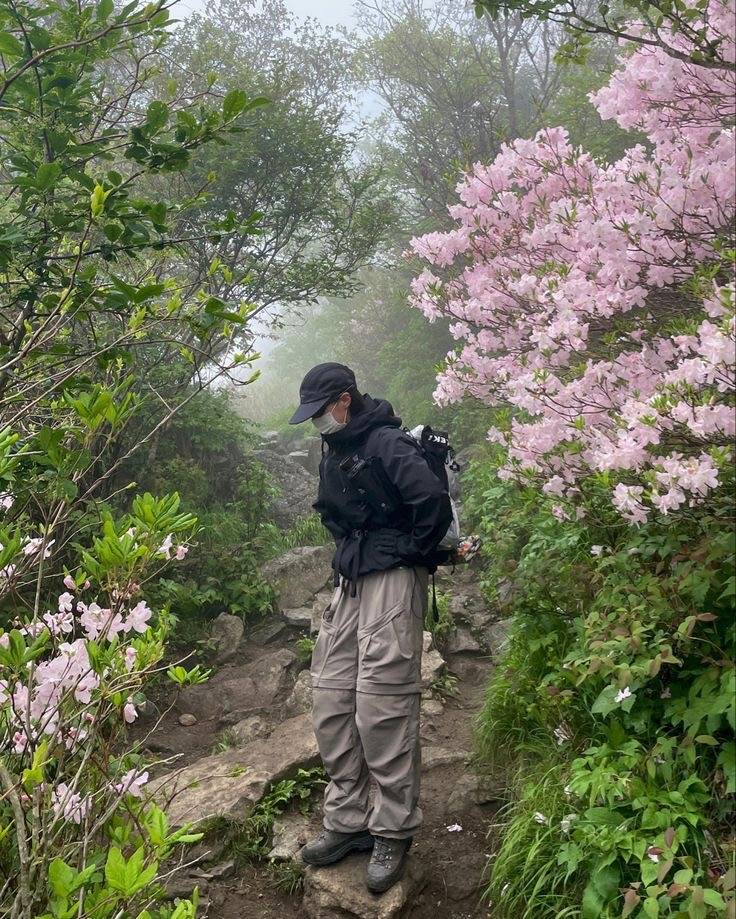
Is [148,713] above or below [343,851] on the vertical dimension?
above

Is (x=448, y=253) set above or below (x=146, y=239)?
below

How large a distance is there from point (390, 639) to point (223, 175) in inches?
287

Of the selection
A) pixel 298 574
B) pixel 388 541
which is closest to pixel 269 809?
pixel 388 541

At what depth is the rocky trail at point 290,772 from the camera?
10.7 ft

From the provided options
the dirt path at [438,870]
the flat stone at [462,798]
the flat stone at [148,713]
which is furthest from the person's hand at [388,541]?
the flat stone at [148,713]

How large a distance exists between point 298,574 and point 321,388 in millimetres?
4696

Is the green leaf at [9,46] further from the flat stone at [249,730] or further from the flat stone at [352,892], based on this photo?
the flat stone at [249,730]

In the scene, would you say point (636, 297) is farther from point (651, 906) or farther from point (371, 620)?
point (651, 906)

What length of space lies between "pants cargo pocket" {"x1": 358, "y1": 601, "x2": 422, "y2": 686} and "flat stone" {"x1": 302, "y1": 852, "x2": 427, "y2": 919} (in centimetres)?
90

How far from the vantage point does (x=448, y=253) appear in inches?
189

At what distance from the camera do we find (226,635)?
6898mm

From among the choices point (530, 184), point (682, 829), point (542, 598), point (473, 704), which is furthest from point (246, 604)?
point (682, 829)

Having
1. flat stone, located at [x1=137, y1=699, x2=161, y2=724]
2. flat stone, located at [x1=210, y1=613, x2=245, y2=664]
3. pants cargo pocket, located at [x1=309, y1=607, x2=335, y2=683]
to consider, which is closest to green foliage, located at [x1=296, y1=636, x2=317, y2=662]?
flat stone, located at [x1=210, y1=613, x2=245, y2=664]

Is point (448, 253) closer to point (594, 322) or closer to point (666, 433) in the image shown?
point (594, 322)
